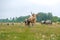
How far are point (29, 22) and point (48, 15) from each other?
116162 millimetres

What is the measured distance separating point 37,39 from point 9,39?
1500mm

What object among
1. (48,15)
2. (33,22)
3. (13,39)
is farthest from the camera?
(48,15)

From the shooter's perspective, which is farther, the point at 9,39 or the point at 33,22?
the point at 33,22

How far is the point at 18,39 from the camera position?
11.2m

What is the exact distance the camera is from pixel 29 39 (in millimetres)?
11195

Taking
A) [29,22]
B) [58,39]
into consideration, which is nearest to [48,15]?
[29,22]

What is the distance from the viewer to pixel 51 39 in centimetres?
1130

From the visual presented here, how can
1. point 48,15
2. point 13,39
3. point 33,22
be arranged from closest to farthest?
point 13,39 → point 33,22 → point 48,15

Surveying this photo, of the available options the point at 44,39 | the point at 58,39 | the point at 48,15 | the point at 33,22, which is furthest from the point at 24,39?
the point at 48,15

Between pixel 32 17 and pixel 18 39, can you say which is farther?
pixel 32 17

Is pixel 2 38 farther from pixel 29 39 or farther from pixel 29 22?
pixel 29 22

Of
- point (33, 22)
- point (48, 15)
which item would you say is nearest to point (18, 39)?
point (33, 22)

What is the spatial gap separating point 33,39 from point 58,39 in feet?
4.62

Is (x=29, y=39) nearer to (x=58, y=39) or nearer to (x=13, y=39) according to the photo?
(x=13, y=39)
